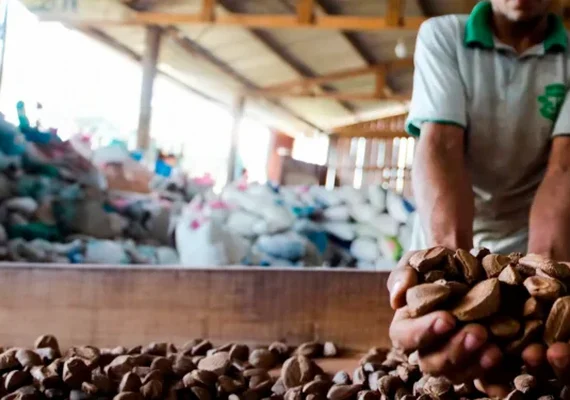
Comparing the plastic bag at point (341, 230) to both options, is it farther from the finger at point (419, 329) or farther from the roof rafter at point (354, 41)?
the roof rafter at point (354, 41)

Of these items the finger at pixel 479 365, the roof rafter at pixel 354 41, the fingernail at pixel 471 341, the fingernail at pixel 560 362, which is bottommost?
the finger at pixel 479 365

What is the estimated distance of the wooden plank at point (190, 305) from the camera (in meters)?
1.46

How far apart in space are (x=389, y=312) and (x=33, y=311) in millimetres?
799

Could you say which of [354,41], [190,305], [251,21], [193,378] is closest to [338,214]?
[190,305]

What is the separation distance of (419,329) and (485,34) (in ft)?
2.84

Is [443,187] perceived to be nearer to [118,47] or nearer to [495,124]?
[495,124]

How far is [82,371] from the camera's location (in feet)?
3.60

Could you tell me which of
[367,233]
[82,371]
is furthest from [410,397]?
[367,233]

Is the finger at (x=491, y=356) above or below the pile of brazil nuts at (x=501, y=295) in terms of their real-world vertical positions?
below

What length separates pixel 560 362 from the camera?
0.69 m

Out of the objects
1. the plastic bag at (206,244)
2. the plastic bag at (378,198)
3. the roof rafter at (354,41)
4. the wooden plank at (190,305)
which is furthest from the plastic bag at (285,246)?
the roof rafter at (354,41)

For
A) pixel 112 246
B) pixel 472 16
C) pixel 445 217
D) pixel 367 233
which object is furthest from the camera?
pixel 367 233

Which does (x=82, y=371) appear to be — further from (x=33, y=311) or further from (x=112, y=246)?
(x=112, y=246)

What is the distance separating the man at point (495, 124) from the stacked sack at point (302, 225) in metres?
1.59
